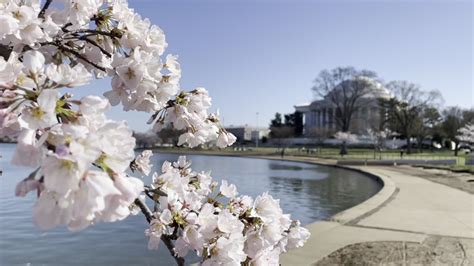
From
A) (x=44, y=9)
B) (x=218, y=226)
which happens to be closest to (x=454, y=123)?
(x=218, y=226)

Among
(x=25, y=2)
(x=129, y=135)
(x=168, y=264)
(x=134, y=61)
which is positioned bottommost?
(x=168, y=264)

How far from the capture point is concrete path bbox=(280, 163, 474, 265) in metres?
6.70

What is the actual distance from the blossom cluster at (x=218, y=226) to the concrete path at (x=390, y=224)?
376 cm

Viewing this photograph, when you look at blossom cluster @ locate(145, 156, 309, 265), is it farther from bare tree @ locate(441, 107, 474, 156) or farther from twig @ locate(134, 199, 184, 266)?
bare tree @ locate(441, 107, 474, 156)

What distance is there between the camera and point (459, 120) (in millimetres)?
69188

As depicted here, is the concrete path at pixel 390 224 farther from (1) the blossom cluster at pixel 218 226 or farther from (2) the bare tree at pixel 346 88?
(2) the bare tree at pixel 346 88

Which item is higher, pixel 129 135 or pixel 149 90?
pixel 149 90

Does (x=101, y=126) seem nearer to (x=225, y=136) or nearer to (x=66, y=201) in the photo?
(x=66, y=201)

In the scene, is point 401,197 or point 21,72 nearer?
point 21,72

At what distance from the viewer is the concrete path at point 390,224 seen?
6.70 meters

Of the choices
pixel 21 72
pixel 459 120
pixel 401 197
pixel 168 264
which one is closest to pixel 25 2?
pixel 21 72

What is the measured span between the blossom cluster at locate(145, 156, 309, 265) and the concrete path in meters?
3.76

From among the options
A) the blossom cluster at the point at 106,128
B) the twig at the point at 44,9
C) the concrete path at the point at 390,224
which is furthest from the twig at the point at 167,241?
the concrete path at the point at 390,224

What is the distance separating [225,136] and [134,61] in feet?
2.34
